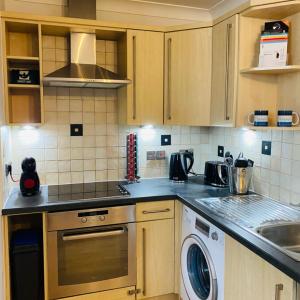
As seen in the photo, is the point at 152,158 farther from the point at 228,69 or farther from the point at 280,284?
the point at 280,284

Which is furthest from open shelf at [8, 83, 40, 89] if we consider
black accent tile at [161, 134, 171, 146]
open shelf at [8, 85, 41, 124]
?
black accent tile at [161, 134, 171, 146]

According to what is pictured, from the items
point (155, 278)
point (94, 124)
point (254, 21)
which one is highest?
point (254, 21)

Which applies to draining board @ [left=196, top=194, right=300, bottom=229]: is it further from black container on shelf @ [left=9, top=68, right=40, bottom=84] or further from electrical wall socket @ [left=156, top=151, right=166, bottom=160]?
black container on shelf @ [left=9, top=68, right=40, bottom=84]

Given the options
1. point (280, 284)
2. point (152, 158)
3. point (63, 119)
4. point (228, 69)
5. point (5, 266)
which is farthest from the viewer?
point (152, 158)

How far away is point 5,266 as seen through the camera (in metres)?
2.03

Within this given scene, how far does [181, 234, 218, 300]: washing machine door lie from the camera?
1.99m

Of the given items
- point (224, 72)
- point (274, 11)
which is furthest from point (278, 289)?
point (274, 11)

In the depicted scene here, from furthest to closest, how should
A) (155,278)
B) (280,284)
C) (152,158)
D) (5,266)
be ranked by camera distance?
(152,158), (155,278), (5,266), (280,284)

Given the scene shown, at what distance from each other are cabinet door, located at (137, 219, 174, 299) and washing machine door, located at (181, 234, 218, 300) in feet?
0.44

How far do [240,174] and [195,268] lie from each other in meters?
0.72

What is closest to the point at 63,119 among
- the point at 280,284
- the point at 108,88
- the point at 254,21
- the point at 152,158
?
the point at 108,88

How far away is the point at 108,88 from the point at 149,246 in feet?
4.35

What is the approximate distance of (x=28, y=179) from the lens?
230 centimetres

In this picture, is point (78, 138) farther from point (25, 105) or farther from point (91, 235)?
point (91, 235)
